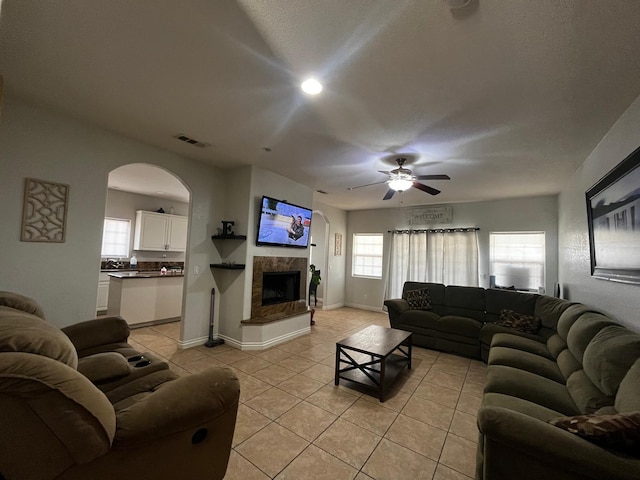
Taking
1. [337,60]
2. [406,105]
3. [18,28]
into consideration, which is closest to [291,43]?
[337,60]

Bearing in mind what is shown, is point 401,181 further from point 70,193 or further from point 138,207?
point 138,207

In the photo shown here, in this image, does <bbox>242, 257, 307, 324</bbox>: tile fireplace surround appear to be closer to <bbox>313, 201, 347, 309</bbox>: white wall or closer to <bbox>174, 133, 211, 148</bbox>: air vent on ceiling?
<bbox>174, 133, 211, 148</bbox>: air vent on ceiling

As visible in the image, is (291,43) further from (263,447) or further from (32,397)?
(263,447)

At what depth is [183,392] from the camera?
133 centimetres

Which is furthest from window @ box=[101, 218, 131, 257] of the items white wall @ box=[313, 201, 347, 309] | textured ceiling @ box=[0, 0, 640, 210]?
white wall @ box=[313, 201, 347, 309]

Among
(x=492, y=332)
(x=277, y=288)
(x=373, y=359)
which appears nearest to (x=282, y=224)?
(x=277, y=288)

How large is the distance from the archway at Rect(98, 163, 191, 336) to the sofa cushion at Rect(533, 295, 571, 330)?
5364mm

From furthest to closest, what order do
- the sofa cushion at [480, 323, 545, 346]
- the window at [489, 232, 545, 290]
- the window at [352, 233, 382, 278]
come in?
the window at [352, 233, 382, 278], the window at [489, 232, 545, 290], the sofa cushion at [480, 323, 545, 346]

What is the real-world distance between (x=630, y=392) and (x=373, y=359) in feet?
6.95

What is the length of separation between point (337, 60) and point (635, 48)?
1.77 metres

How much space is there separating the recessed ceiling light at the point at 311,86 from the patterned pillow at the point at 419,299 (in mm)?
3853

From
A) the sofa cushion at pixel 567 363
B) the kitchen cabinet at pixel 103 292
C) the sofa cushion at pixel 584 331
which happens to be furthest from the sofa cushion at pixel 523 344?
the kitchen cabinet at pixel 103 292

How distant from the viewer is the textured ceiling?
57.1 inches

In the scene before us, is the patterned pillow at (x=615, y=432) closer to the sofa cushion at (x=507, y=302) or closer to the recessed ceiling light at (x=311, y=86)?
the recessed ceiling light at (x=311, y=86)
